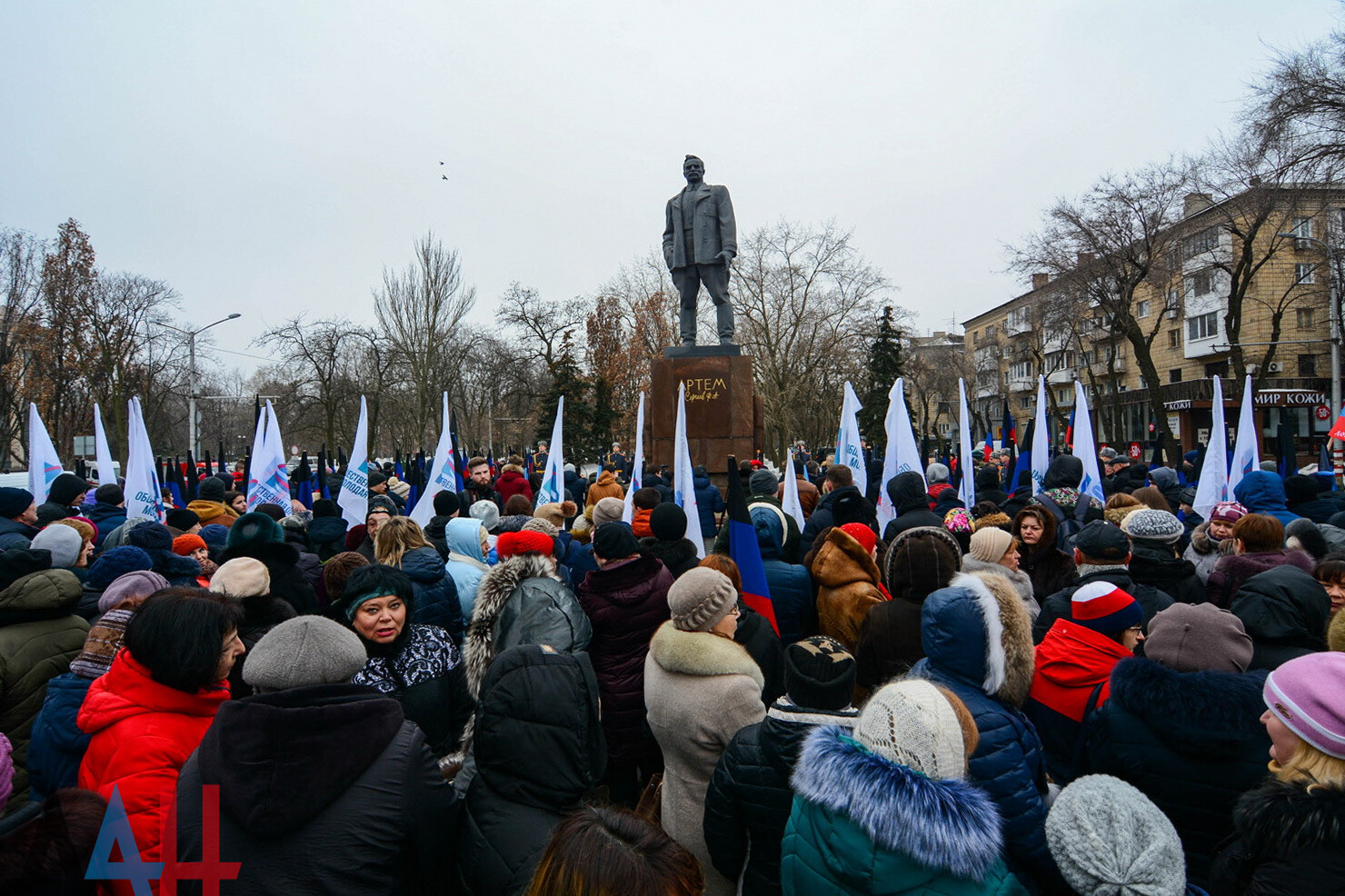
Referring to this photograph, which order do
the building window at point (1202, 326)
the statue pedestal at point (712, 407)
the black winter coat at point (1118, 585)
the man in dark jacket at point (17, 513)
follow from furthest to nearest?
the building window at point (1202, 326) → the statue pedestal at point (712, 407) → the man in dark jacket at point (17, 513) → the black winter coat at point (1118, 585)

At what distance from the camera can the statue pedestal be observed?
13586 mm

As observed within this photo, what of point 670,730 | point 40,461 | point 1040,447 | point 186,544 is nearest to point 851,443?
point 1040,447

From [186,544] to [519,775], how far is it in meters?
3.84

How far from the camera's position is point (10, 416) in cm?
3469

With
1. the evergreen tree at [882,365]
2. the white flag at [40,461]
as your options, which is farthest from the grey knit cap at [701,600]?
the evergreen tree at [882,365]

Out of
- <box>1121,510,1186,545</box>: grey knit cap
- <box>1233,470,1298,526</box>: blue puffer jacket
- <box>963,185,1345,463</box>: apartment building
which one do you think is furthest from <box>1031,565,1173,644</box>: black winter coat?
<box>963,185,1345,463</box>: apartment building

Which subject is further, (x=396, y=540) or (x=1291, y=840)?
(x=396, y=540)

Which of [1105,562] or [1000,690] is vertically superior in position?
[1105,562]

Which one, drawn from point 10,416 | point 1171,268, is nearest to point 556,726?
point 1171,268

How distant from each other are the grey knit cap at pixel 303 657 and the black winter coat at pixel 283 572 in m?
2.31

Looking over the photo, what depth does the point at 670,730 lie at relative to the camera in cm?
301

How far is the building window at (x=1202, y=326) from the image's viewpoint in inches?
1954

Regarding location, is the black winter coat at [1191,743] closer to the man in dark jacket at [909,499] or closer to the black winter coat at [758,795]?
the black winter coat at [758,795]

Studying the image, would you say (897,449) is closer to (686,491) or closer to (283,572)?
(686,491)
